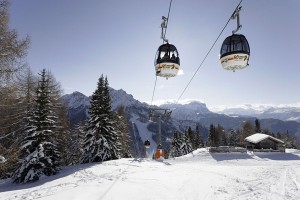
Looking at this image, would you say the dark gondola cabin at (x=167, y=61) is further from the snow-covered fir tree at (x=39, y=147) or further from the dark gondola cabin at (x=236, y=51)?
the snow-covered fir tree at (x=39, y=147)

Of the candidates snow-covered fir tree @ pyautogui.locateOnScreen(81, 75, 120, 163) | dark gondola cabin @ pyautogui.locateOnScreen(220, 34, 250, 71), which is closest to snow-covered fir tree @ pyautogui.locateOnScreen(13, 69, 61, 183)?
snow-covered fir tree @ pyautogui.locateOnScreen(81, 75, 120, 163)

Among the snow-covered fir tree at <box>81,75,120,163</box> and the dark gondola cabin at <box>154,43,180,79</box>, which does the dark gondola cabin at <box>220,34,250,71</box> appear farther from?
the snow-covered fir tree at <box>81,75,120,163</box>

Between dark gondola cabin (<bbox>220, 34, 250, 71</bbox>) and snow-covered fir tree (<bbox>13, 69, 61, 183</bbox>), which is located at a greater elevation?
dark gondola cabin (<bbox>220, 34, 250, 71</bbox>)

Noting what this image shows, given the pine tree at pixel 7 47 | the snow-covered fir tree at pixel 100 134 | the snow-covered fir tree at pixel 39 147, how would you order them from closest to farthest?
the pine tree at pixel 7 47
the snow-covered fir tree at pixel 39 147
the snow-covered fir tree at pixel 100 134

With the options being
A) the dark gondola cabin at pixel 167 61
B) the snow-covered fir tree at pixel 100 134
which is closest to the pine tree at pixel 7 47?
the dark gondola cabin at pixel 167 61

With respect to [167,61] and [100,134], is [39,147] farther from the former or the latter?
[167,61]

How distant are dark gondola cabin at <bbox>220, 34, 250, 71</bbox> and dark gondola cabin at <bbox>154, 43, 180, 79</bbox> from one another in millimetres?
3679

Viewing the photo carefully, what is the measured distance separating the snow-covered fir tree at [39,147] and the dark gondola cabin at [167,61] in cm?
1469

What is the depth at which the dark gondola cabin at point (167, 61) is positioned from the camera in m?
16.4

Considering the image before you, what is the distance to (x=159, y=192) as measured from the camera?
42.1 ft

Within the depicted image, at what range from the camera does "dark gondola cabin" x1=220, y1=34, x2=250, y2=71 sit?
1316cm

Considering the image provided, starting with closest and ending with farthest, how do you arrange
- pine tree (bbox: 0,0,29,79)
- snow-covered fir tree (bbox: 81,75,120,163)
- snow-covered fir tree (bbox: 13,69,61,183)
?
pine tree (bbox: 0,0,29,79)
snow-covered fir tree (bbox: 13,69,61,183)
snow-covered fir tree (bbox: 81,75,120,163)

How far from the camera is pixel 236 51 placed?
13.1 m

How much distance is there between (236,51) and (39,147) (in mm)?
20213
